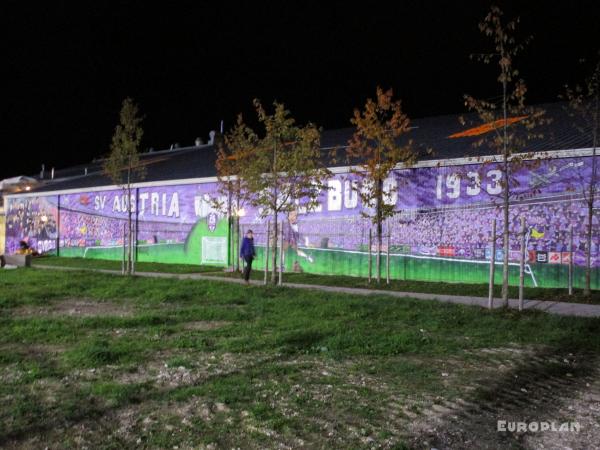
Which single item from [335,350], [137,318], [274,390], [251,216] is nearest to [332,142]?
[251,216]

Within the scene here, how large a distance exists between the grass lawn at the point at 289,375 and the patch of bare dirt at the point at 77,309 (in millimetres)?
59

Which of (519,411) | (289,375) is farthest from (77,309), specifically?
(519,411)

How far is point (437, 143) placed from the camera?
66.7 ft

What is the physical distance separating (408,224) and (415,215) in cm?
38

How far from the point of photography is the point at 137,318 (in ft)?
32.2

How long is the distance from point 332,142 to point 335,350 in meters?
19.4

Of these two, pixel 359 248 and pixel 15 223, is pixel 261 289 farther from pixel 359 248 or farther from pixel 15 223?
pixel 15 223

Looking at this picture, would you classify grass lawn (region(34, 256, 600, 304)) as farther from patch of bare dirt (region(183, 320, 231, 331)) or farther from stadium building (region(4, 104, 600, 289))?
patch of bare dirt (region(183, 320, 231, 331))

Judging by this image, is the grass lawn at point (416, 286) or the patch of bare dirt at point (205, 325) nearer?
the patch of bare dirt at point (205, 325)

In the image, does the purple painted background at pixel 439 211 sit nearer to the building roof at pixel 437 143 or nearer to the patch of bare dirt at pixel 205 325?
the building roof at pixel 437 143

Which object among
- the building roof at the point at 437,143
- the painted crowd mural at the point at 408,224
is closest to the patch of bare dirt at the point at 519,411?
the painted crowd mural at the point at 408,224

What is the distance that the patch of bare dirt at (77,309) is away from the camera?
10.7 m

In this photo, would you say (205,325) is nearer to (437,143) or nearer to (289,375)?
(289,375)

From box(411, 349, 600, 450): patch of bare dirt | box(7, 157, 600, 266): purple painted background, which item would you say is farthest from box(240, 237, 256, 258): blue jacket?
box(411, 349, 600, 450): patch of bare dirt
